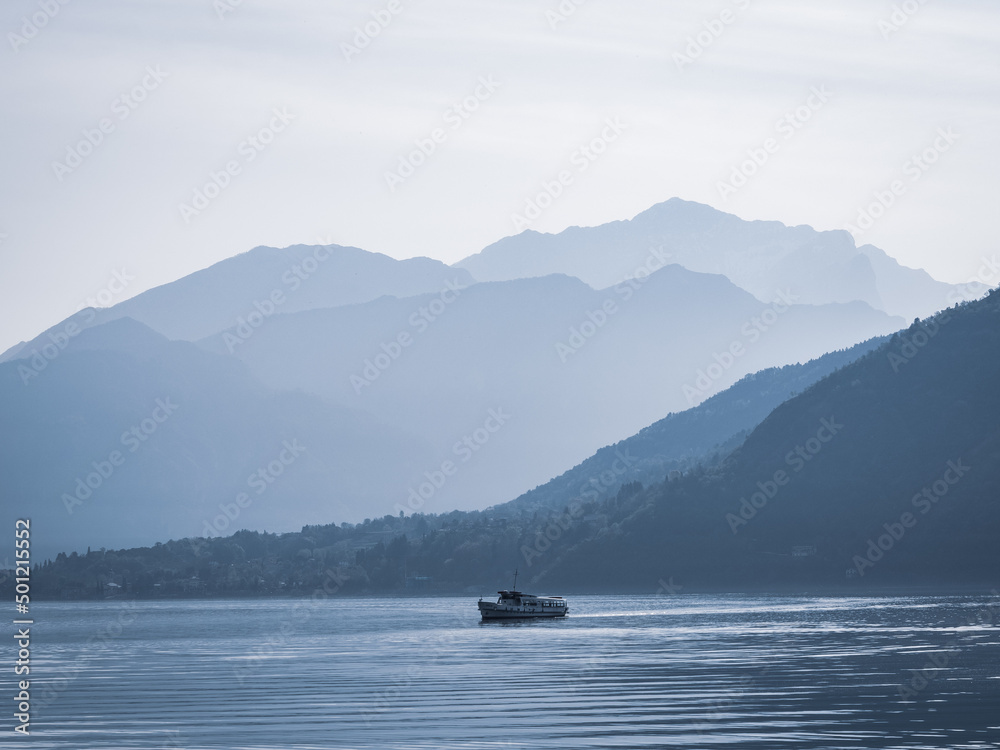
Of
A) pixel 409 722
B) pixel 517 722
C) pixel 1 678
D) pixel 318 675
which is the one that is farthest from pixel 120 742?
pixel 1 678

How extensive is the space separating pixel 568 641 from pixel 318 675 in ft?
158

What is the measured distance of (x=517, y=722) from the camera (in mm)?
78500

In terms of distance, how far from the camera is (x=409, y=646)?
152250 millimetres

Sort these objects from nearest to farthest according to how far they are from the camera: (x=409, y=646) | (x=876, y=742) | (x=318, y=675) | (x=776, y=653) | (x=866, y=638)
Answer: (x=876, y=742), (x=318, y=675), (x=776, y=653), (x=866, y=638), (x=409, y=646)

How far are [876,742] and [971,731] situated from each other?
6.36 meters

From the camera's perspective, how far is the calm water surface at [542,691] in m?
73.9

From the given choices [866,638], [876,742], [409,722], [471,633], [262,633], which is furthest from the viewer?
[262,633]

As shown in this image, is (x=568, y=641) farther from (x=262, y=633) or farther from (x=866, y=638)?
(x=262, y=633)

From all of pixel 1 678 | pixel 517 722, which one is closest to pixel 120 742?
pixel 517 722

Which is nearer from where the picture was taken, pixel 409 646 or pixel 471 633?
pixel 409 646

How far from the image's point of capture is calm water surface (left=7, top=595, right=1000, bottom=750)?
73938 millimetres

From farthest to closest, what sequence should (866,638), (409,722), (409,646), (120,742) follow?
(409,646)
(866,638)
(409,722)
(120,742)

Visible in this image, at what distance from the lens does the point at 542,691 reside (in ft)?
317

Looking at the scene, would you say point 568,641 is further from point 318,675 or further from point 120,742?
point 120,742
